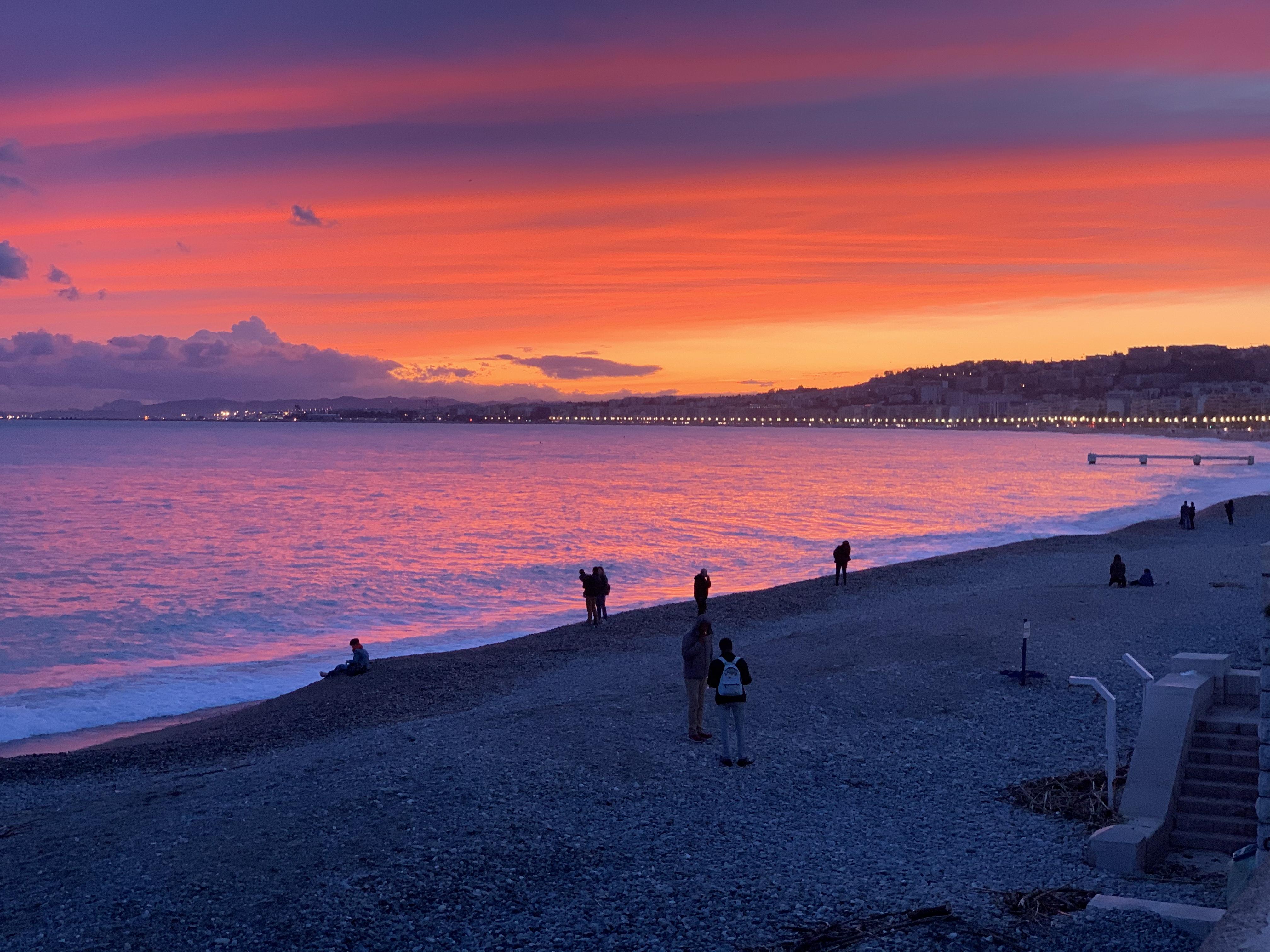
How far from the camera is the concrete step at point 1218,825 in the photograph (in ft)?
34.5

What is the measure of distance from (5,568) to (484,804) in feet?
132

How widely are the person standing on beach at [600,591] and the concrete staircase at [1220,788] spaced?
1802 centimetres

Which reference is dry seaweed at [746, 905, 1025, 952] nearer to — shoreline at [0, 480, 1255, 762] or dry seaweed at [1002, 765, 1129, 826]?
dry seaweed at [1002, 765, 1129, 826]

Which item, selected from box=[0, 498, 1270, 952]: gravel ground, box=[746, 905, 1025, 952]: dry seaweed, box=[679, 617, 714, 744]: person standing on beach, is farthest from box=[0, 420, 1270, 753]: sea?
box=[746, 905, 1025, 952]: dry seaweed

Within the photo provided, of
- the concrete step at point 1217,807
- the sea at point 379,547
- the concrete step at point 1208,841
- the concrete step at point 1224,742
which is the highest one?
the concrete step at point 1224,742

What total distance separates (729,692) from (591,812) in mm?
2320

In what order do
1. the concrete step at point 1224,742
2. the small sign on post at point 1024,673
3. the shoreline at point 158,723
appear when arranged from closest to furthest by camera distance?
the concrete step at point 1224,742
the small sign on post at point 1024,673
the shoreline at point 158,723

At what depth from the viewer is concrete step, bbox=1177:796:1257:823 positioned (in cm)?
1062

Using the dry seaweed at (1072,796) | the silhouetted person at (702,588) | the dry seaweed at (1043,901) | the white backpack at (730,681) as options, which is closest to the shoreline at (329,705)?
the silhouetted person at (702,588)

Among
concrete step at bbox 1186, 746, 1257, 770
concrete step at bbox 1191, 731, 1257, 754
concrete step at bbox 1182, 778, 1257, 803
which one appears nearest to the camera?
concrete step at bbox 1182, 778, 1257, 803

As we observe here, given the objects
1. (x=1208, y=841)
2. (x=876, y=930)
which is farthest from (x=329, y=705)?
(x=1208, y=841)

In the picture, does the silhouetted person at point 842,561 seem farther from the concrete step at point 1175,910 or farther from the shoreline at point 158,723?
the concrete step at point 1175,910

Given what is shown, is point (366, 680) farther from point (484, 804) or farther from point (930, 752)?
point (930, 752)

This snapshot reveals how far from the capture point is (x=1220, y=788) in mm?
10797
